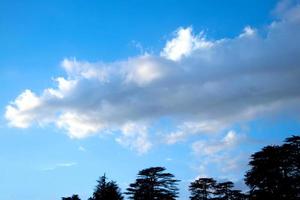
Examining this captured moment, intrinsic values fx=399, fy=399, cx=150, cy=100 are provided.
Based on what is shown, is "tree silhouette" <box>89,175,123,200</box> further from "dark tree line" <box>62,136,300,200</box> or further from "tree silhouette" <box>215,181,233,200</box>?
"tree silhouette" <box>215,181,233,200</box>

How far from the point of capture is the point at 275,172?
47.1 meters

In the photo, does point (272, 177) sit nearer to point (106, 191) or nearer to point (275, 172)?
point (275, 172)

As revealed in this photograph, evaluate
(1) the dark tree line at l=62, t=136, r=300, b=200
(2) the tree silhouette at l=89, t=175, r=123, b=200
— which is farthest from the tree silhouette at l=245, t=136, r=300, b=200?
(2) the tree silhouette at l=89, t=175, r=123, b=200

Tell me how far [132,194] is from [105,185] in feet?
45.4

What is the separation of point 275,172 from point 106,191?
19905mm

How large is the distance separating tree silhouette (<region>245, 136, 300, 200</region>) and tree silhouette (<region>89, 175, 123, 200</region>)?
15.9 metres

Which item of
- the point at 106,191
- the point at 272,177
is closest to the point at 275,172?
the point at 272,177

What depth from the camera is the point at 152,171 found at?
198 feet

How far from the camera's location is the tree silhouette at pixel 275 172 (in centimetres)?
4600

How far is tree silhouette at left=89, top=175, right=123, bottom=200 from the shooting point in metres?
44.5

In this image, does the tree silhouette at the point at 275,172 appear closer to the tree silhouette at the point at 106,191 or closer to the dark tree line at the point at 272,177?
the dark tree line at the point at 272,177

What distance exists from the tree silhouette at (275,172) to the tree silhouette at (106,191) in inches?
628

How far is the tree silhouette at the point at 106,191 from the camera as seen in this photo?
44469 mm

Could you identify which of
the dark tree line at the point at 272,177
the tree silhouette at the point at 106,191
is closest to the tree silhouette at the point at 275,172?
the dark tree line at the point at 272,177
